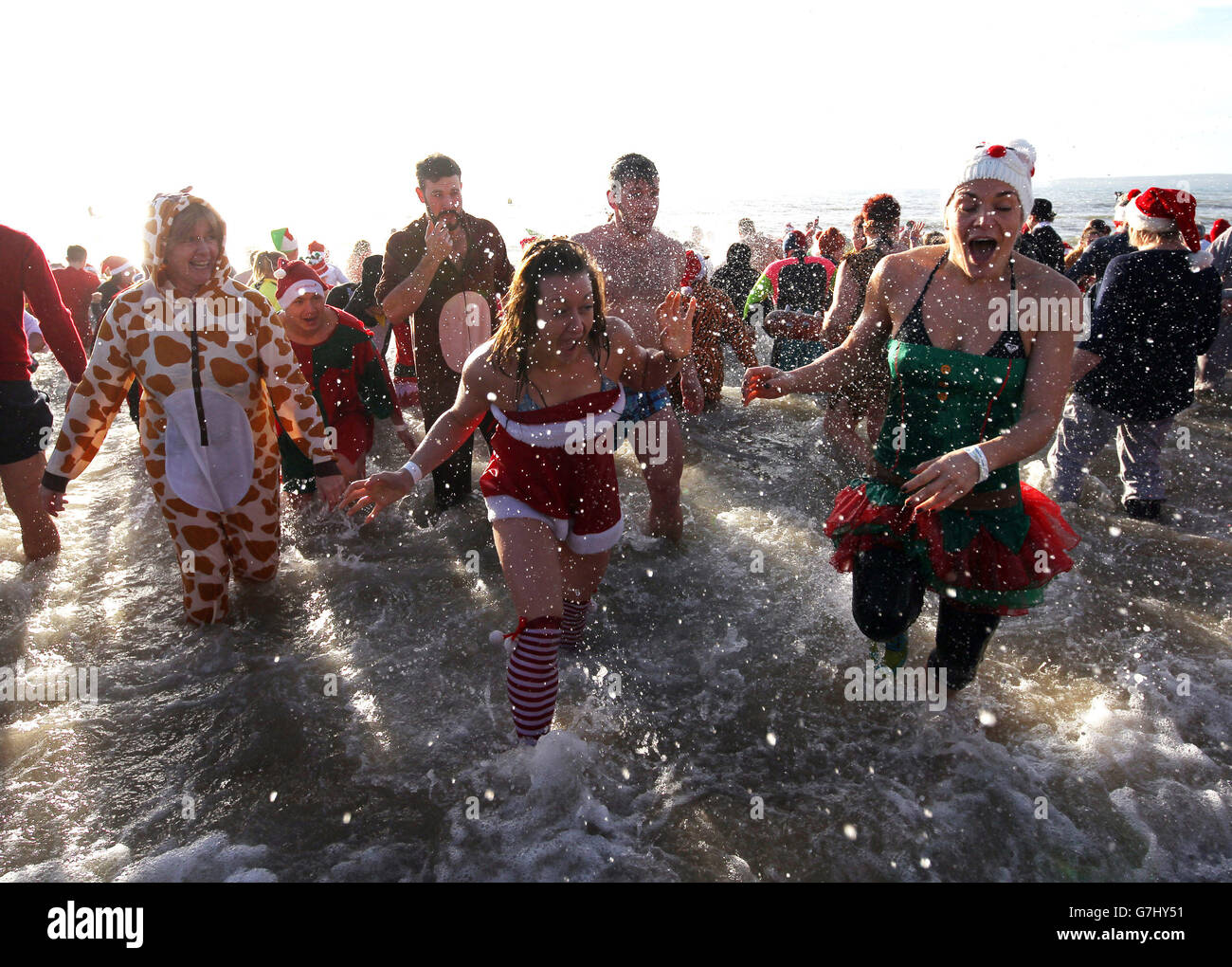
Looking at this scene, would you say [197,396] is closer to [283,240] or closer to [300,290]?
[300,290]

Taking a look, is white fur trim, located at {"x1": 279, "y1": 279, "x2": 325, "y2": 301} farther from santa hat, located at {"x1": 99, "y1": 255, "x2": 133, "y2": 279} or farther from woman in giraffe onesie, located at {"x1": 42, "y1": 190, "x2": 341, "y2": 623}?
santa hat, located at {"x1": 99, "y1": 255, "x2": 133, "y2": 279}

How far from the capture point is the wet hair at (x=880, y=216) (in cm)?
657

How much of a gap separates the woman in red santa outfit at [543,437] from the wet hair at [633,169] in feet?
6.95

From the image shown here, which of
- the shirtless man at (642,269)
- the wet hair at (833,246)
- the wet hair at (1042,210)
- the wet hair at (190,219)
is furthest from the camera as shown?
the wet hair at (833,246)

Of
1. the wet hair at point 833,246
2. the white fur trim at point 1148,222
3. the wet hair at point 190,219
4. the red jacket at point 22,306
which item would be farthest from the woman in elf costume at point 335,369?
the wet hair at point 833,246

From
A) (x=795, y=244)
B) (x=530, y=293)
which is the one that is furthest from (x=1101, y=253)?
(x=530, y=293)

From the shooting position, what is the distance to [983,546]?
9.80 feet

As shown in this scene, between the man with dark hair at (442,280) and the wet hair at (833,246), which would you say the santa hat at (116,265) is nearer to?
the man with dark hair at (442,280)

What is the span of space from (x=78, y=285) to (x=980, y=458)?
12.4 meters

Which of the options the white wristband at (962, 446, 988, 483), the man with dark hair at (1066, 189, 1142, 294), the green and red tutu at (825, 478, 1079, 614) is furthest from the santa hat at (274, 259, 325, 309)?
the man with dark hair at (1066, 189, 1142, 294)

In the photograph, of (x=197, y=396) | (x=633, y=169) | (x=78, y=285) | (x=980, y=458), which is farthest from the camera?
(x=78, y=285)

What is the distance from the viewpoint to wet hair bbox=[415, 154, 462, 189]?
193 inches
